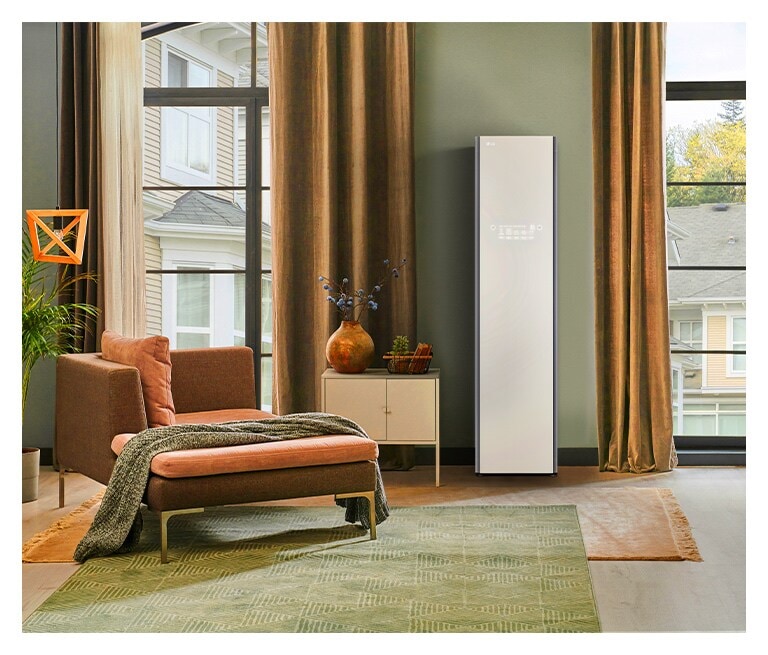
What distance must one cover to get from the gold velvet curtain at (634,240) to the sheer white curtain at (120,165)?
2.73 meters

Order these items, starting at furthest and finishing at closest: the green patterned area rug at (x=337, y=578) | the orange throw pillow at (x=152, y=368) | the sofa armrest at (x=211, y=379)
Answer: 1. the sofa armrest at (x=211, y=379)
2. the orange throw pillow at (x=152, y=368)
3. the green patterned area rug at (x=337, y=578)

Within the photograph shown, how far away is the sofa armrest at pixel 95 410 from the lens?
3.79 meters

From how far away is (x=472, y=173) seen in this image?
17.7 ft

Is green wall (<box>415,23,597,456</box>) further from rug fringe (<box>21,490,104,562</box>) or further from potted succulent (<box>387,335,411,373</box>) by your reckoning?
rug fringe (<box>21,490,104,562</box>)

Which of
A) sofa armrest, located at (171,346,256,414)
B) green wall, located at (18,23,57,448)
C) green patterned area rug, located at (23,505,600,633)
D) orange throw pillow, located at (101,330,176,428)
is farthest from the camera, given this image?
green wall, located at (18,23,57,448)

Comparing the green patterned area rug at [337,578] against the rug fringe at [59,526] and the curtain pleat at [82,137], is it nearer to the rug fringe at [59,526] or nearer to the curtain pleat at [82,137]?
the rug fringe at [59,526]

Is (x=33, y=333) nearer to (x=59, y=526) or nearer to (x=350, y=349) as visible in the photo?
(x=59, y=526)

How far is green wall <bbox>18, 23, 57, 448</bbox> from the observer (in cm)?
546

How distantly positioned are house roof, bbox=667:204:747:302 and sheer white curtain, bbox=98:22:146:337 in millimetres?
3286

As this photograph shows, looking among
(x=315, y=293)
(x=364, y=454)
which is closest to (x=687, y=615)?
(x=364, y=454)

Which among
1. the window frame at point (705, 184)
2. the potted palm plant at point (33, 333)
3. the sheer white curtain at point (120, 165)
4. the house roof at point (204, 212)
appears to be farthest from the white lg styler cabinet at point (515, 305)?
the potted palm plant at point (33, 333)

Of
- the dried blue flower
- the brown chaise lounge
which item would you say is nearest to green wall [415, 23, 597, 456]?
the dried blue flower

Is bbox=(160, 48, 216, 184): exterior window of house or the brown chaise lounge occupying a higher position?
bbox=(160, 48, 216, 184): exterior window of house
